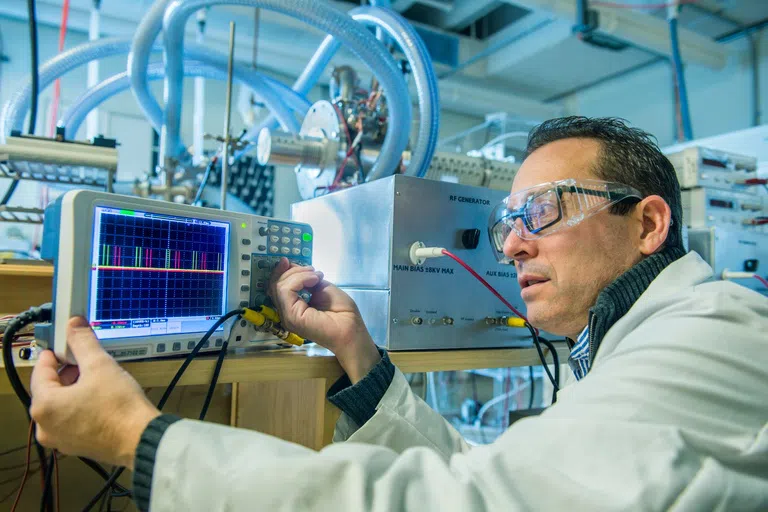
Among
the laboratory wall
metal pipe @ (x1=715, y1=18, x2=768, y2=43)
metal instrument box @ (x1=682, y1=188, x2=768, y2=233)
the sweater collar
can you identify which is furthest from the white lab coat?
metal pipe @ (x1=715, y1=18, x2=768, y2=43)

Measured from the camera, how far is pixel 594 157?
0.89m

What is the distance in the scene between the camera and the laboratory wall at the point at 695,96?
157 inches

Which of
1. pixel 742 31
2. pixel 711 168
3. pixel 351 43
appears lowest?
pixel 711 168

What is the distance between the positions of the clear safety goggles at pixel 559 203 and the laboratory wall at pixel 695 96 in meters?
3.57

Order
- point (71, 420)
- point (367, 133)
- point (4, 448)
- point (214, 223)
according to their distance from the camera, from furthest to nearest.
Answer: point (367, 133) < point (4, 448) < point (214, 223) < point (71, 420)

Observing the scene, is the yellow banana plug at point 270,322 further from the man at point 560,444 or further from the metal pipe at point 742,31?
the metal pipe at point 742,31

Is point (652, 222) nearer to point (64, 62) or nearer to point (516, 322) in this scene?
point (516, 322)

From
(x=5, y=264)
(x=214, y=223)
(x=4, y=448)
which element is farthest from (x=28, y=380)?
(x=4, y=448)

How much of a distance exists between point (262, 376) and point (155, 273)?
0.70ft

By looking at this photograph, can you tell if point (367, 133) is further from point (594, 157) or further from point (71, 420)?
point (71, 420)

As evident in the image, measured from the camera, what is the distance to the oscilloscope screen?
65 cm

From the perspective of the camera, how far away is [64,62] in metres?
1.81

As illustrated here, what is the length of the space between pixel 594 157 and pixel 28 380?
906mm

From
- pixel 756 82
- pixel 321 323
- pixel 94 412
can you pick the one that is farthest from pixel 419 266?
pixel 756 82
